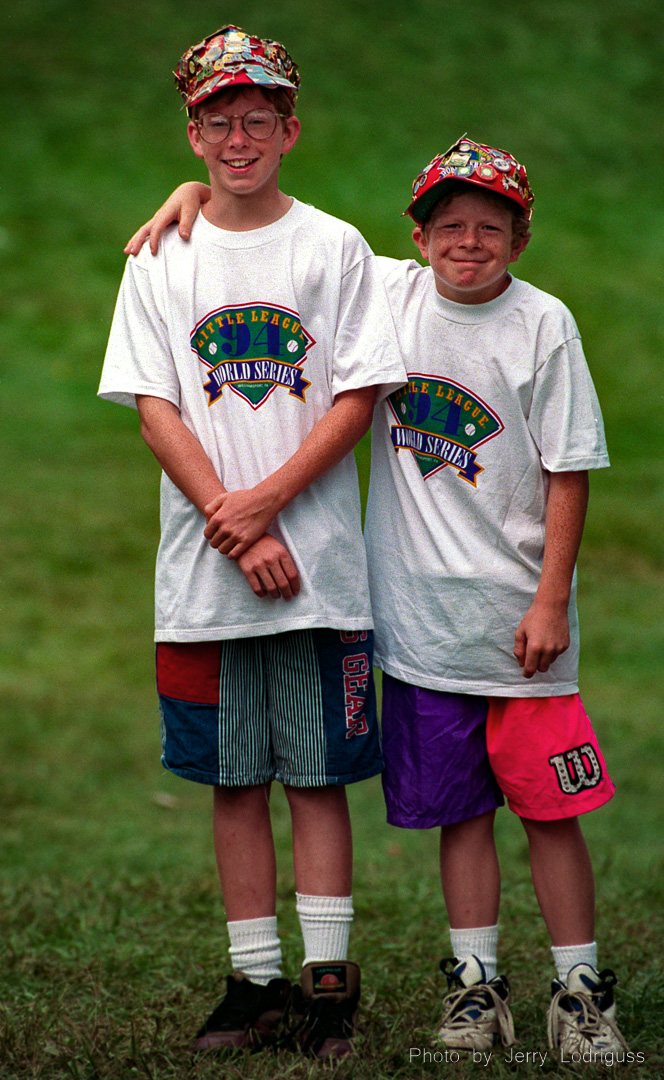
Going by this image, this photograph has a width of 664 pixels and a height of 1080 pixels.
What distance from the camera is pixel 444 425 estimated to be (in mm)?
2494

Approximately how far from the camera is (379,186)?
10.8 metres

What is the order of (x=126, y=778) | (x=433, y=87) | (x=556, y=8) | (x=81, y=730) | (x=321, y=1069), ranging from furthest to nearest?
1. (x=556, y=8)
2. (x=433, y=87)
3. (x=81, y=730)
4. (x=126, y=778)
5. (x=321, y=1069)

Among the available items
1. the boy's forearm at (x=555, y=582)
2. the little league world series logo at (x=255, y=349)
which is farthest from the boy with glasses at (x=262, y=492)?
the boy's forearm at (x=555, y=582)

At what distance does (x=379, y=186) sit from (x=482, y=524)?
8798mm

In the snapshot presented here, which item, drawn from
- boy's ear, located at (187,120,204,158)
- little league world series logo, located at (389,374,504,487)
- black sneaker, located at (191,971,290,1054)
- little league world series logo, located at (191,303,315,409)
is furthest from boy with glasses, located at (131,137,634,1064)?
black sneaker, located at (191,971,290,1054)

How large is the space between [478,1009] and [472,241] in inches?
57.0

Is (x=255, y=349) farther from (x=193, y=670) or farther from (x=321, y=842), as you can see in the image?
(x=321, y=842)

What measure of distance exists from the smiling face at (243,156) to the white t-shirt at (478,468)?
348mm

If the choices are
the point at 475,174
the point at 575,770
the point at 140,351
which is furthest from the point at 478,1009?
the point at 475,174

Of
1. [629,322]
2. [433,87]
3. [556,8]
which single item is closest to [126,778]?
[629,322]

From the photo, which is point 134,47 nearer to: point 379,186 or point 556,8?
point 379,186

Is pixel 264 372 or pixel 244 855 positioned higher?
pixel 264 372

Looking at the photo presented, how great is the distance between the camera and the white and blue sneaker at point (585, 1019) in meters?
2.42

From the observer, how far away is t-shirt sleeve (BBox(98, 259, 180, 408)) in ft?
8.18
